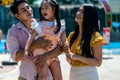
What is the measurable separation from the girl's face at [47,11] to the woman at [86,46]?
48 cm

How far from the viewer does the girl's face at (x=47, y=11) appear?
3.91 meters

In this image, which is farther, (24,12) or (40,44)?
(24,12)

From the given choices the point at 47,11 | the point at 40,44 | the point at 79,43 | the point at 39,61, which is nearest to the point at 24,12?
the point at 47,11

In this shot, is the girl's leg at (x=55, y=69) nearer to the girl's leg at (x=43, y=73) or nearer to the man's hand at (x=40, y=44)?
the girl's leg at (x=43, y=73)

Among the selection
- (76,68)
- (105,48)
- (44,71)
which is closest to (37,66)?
(44,71)

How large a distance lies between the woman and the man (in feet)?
1.53

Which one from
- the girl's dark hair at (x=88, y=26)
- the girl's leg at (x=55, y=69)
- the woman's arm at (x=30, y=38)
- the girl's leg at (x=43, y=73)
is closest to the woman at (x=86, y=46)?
the girl's dark hair at (x=88, y=26)

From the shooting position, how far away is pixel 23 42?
3998 mm

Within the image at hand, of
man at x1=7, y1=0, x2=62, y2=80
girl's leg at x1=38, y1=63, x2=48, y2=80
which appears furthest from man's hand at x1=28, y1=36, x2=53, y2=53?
girl's leg at x1=38, y1=63, x2=48, y2=80

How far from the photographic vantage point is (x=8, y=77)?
1166 centimetres

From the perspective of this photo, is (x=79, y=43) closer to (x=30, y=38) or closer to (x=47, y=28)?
(x=47, y=28)

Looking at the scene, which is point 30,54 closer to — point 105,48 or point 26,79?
point 26,79

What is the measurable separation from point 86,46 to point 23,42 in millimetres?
699

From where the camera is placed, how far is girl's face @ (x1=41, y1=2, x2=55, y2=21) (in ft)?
12.8
